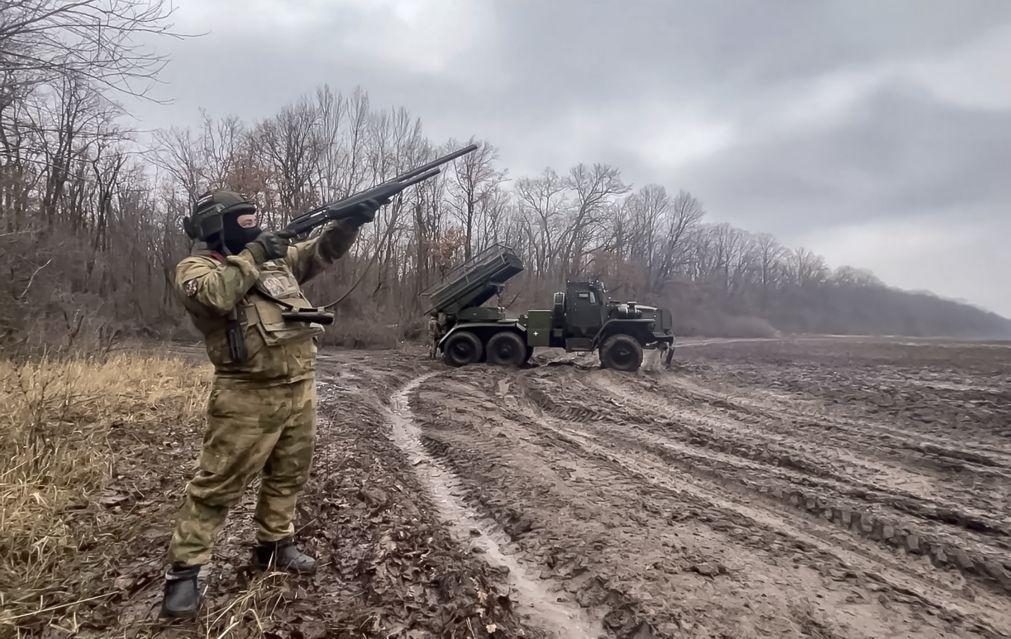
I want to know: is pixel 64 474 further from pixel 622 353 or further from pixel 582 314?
pixel 582 314

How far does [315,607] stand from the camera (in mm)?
2705

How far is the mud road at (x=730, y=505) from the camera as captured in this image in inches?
118

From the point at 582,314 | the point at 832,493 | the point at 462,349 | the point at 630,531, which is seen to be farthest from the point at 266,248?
the point at 462,349

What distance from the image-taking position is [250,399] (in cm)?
270

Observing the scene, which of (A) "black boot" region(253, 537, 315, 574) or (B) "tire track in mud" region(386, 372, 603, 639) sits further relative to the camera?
(A) "black boot" region(253, 537, 315, 574)

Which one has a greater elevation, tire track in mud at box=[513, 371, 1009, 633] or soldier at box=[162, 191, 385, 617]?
soldier at box=[162, 191, 385, 617]

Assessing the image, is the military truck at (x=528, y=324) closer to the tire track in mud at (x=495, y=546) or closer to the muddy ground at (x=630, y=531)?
the muddy ground at (x=630, y=531)

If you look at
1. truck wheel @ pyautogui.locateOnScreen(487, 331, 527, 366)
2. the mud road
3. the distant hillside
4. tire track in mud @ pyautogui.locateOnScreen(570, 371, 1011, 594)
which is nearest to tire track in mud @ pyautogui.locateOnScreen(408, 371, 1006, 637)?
the mud road

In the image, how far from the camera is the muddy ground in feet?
9.17

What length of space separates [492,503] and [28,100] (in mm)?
6015

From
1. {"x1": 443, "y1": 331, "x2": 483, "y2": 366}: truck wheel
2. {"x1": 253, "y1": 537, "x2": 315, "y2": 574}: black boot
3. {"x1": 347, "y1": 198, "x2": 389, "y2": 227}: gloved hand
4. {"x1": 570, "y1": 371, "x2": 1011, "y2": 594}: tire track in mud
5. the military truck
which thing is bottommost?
{"x1": 570, "y1": 371, "x2": 1011, "y2": 594}: tire track in mud

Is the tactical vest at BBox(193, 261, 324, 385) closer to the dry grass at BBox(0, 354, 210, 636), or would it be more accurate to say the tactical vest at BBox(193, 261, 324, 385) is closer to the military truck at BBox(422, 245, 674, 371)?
the dry grass at BBox(0, 354, 210, 636)

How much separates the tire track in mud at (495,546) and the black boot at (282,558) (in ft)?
3.71

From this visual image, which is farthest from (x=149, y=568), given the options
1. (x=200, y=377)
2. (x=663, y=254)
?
(x=663, y=254)
